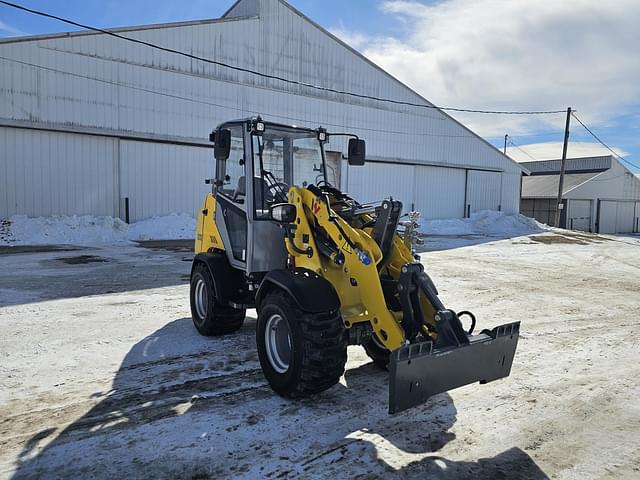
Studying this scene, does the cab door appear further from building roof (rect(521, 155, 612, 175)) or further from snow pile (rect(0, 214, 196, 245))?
building roof (rect(521, 155, 612, 175))

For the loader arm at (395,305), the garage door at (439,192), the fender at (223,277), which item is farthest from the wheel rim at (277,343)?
the garage door at (439,192)

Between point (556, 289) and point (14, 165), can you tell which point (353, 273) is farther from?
point (14, 165)

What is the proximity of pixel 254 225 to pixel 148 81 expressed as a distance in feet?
55.1

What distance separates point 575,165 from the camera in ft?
170

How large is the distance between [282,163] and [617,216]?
4752 centimetres

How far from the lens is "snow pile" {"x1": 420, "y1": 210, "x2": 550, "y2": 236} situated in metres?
28.6

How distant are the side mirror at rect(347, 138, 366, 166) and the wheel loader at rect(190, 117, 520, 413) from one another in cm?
1

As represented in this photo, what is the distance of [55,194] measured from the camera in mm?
18672

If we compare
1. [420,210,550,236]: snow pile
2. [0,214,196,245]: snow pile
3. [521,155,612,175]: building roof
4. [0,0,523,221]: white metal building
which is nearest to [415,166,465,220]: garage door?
[420,210,550,236]: snow pile

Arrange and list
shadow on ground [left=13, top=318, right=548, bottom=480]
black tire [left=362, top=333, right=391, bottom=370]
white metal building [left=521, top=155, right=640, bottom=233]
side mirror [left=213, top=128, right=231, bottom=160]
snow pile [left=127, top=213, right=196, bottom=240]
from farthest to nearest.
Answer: white metal building [left=521, top=155, right=640, bottom=233] → snow pile [left=127, top=213, right=196, bottom=240] → side mirror [left=213, top=128, right=231, bottom=160] → black tire [left=362, top=333, right=391, bottom=370] → shadow on ground [left=13, top=318, right=548, bottom=480]

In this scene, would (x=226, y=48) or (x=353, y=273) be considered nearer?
(x=353, y=273)

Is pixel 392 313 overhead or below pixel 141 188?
below

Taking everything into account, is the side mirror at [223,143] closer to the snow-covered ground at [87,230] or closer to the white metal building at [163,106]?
the white metal building at [163,106]

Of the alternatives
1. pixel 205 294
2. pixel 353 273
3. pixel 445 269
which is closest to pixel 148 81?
pixel 445 269
